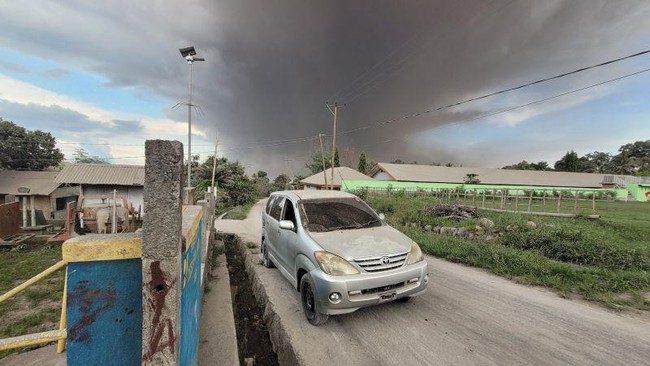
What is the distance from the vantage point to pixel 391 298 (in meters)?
3.95

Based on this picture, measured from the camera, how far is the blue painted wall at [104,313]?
6.19ft

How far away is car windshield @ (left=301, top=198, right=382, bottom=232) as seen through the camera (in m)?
4.80

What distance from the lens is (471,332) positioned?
3.91m

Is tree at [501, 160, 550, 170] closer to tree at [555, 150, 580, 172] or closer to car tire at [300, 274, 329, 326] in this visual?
tree at [555, 150, 580, 172]

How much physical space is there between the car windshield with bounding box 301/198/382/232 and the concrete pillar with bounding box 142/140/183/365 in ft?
9.38

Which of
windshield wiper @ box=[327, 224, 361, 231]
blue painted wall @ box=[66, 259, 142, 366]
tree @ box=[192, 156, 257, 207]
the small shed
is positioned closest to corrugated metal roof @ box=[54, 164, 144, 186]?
the small shed

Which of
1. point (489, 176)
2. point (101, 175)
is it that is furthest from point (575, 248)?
point (489, 176)

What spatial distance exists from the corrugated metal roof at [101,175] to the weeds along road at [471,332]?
21222 millimetres

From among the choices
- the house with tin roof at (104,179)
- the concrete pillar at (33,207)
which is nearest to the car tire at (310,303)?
the house with tin roof at (104,179)

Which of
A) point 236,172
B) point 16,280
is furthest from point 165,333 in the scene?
point 236,172

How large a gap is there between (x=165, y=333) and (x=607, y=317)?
19.6 feet

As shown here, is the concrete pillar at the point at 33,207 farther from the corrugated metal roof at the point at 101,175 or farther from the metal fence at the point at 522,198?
the metal fence at the point at 522,198

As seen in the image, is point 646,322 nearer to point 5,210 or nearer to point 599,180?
point 5,210

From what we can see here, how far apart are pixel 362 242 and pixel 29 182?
26.6 m
